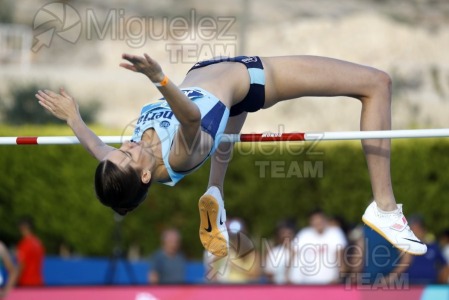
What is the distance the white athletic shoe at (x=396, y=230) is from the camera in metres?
5.67

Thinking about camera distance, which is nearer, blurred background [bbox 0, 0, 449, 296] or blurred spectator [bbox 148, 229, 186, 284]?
blurred spectator [bbox 148, 229, 186, 284]

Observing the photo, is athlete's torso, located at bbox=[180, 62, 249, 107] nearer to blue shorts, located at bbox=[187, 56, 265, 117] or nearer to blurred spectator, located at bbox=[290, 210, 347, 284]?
blue shorts, located at bbox=[187, 56, 265, 117]

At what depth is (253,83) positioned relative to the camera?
18.4 ft

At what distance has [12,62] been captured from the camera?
27844 mm

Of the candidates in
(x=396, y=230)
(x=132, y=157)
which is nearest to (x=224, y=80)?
(x=132, y=157)

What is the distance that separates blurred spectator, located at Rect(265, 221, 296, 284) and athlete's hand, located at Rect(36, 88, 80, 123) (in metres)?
4.79

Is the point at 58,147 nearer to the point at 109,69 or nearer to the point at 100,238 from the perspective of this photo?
the point at 100,238

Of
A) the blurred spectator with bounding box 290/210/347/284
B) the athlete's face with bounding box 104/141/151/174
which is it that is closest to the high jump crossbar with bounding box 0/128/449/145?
the athlete's face with bounding box 104/141/151/174

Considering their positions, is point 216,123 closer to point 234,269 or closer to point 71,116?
point 71,116

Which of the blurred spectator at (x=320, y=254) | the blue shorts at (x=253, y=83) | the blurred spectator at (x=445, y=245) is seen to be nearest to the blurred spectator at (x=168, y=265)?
the blurred spectator at (x=320, y=254)

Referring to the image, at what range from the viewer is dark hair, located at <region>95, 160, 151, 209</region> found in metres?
5.12

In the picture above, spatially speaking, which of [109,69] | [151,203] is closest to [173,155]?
[151,203]

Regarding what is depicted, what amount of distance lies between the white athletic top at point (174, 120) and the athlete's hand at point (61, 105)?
0.42 meters

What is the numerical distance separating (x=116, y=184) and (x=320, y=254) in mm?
5049
